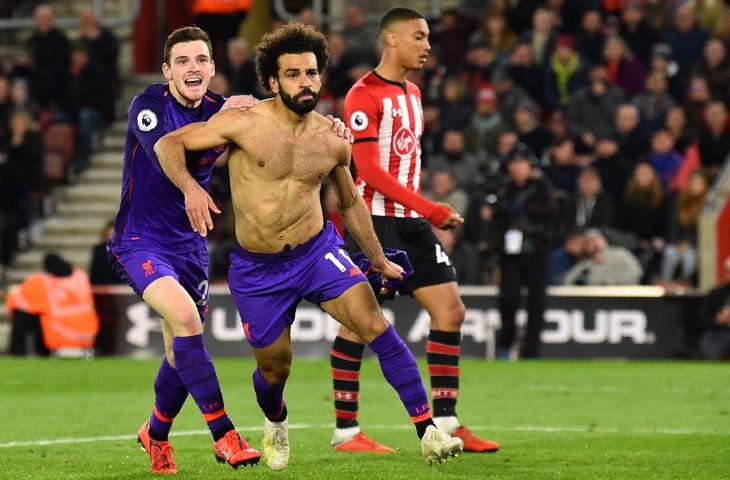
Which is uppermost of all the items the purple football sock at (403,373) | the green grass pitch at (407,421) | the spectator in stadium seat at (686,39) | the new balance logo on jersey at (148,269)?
the spectator in stadium seat at (686,39)

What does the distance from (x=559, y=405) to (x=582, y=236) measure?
5883 millimetres

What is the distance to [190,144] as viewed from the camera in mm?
7895

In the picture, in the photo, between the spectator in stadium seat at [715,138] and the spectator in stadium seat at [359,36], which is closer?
the spectator in stadium seat at [715,138]

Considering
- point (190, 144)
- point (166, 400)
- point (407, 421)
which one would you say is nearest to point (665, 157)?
point (407, 421)

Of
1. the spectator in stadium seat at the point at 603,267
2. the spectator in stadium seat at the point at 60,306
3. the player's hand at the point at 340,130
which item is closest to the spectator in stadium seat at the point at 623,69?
the spectator in stadium seat at the point at 603,267

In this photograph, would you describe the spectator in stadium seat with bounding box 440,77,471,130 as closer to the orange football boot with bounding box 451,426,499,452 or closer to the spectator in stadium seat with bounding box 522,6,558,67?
the spectator in stadium seat with bounding box 522,6,558,67

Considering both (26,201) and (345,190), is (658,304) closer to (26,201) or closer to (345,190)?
(26,201)

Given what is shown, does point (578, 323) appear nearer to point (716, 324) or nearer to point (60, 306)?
point (716, 324)

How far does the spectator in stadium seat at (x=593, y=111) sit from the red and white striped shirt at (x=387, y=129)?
10082mm

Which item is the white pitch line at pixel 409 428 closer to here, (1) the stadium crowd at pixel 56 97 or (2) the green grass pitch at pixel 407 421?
(2) the green grass pitch at pixel 407 421

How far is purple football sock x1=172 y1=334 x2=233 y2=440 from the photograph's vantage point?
7.73 metres

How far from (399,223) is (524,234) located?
7594 millimetres

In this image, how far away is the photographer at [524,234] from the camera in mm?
16781

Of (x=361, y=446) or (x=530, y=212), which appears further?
(x=530, y=212)
